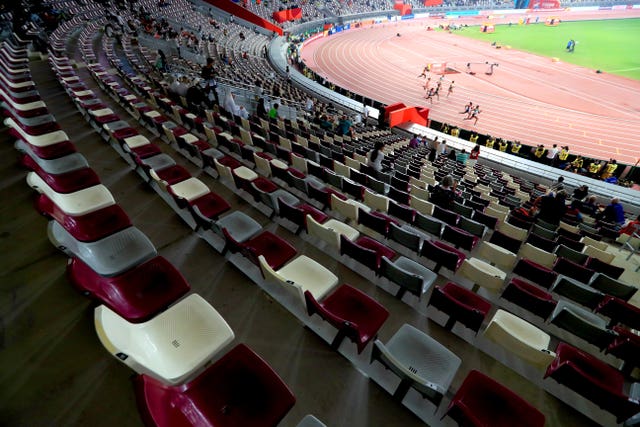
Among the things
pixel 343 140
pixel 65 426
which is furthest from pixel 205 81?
pixel 65 426

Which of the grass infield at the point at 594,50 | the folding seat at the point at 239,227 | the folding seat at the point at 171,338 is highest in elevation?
the grass infield at the point at 594,50

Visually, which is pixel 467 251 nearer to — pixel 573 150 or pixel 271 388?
pixel 271 388

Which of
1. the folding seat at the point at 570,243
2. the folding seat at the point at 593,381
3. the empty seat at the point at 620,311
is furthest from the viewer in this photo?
the folding seat at the point at 570,243

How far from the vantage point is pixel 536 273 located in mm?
4777

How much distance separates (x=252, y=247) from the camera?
4.27 meters

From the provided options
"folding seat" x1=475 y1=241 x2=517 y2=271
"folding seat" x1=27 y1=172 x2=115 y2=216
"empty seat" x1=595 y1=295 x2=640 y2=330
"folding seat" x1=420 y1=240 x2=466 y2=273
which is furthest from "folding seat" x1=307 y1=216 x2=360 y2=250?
"empty seat" x1=595 y1=295 x2=640 y2=330

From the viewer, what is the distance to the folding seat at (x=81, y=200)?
395cm

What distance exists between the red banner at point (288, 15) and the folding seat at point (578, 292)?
1988 inches

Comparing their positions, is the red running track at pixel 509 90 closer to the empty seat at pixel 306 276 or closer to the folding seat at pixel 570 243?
the folding seat at pixel 570 243

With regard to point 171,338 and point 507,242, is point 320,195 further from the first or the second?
point 171,338

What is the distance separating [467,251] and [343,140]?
7.98 m

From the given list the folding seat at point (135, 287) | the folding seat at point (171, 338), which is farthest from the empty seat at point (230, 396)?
the folding seat at point (135, 287)

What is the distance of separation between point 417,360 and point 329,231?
79.7 inches

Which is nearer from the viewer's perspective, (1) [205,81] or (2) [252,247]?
(2) [252,247]
